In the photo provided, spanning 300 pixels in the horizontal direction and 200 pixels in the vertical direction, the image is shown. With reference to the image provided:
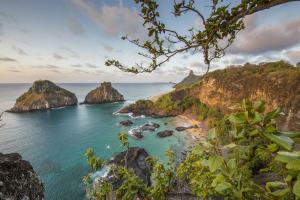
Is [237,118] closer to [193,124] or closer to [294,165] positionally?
[294,165]

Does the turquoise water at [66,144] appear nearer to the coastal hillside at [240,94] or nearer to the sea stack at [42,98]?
the coastal hillside at [240,94]

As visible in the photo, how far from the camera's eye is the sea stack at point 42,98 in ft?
340

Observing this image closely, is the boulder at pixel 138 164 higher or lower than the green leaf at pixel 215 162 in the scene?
lower

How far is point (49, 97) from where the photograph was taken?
113 m

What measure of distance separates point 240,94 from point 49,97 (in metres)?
105

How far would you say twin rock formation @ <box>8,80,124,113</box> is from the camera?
344 feet

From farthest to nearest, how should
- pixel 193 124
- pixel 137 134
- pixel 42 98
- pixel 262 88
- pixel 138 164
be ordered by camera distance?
pixel 42 98
pixel 193 124
pixel 262 88
pixel 137 134
pixel 138 164

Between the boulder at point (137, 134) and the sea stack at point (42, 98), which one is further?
the sea stack at point (42, 98)

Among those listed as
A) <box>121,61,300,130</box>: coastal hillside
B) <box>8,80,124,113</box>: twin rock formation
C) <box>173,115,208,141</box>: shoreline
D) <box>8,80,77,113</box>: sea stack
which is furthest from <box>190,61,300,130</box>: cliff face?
<box>8,80,77,113</box>: sea stack

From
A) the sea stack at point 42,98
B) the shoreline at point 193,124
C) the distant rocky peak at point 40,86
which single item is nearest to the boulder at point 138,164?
the shoreline at point 193,124

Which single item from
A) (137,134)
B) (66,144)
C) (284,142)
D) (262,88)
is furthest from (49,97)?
(284,142)

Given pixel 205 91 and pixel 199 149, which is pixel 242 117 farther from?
pixel 205 91

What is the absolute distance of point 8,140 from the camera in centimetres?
5312

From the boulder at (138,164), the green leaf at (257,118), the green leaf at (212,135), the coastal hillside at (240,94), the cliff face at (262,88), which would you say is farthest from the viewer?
the coastal hillside at (240,94)
